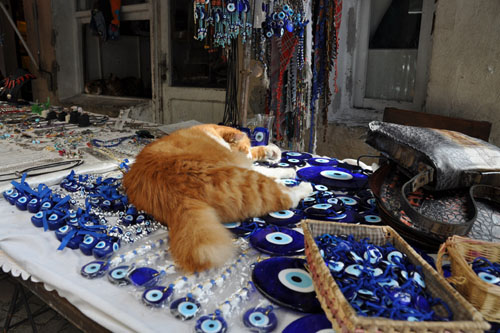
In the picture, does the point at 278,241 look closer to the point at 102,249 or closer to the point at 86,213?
the point at 102,249

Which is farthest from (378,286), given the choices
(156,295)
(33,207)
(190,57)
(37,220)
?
(190,57)

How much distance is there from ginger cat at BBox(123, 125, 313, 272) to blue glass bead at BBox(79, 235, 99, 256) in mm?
196

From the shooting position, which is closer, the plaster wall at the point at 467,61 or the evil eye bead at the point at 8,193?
the evil eye bead at the point at 8,193

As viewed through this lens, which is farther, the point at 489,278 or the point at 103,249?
the point at 103,249

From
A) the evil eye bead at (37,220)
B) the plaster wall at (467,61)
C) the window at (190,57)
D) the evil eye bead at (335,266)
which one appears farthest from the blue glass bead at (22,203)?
the window at (190,57)

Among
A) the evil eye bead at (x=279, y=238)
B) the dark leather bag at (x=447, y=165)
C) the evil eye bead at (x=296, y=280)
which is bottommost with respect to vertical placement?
the evil eye bead at (x=296, y=280)

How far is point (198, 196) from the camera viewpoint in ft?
3.13

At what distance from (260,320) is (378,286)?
0.72 ft

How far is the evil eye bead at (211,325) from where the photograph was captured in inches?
22.4

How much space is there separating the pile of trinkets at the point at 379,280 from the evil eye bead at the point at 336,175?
0.69 meters

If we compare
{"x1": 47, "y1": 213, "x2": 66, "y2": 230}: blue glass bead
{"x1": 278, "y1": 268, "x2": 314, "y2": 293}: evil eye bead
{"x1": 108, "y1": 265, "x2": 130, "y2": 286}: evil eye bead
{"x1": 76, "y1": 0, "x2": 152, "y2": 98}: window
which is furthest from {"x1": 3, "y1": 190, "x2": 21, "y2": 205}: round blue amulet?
{"x1": 76, "y1": 0, "x2": 152, "y2": 98}: window

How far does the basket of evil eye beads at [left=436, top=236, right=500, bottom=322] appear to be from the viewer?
510 mm

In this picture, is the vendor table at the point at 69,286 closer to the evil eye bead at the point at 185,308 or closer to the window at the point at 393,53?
the evil eye bead at the point at 185,308

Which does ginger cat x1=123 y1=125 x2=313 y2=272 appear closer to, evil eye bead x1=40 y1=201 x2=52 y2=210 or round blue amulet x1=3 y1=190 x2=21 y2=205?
evil eye bead x1=40 y1=201 x2=52 y2=210
